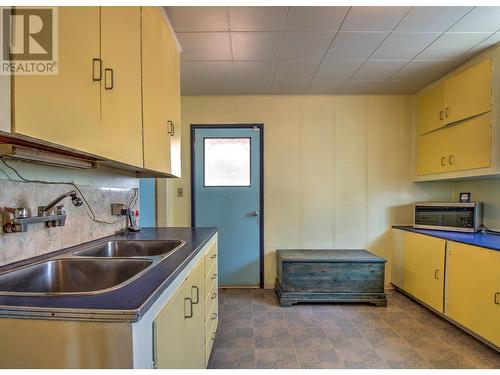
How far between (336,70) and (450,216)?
6.37 ft

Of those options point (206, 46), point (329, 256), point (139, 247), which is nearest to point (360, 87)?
point (206, 46)

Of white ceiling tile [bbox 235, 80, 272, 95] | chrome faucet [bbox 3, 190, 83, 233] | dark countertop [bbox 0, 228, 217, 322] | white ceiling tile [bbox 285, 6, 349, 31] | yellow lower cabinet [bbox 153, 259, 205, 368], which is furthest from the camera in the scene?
white ceiling tile [bbox 235, 80, 272, 95]

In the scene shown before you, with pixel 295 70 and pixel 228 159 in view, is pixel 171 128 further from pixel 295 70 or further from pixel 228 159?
pixel 295 70

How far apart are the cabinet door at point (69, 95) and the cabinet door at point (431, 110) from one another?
3157 mm

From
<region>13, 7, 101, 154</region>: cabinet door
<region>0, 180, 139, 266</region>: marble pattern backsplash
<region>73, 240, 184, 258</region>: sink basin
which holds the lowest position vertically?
<region>73, 240, 184, 258</region>: sink basin

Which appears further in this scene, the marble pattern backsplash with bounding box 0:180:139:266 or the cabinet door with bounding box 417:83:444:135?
the cabinet door with bounding box 417:83:444:135

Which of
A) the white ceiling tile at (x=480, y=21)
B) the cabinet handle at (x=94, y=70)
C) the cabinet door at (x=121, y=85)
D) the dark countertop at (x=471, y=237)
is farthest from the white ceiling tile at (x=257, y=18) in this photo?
the dark countertop at (x=471, y=237)

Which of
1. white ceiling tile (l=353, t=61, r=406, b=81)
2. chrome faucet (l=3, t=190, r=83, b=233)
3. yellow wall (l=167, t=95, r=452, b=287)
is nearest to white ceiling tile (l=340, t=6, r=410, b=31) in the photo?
white ceiling tile (l=353, t=61, r=406, b=81)

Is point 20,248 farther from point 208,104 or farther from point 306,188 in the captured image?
point 306,188

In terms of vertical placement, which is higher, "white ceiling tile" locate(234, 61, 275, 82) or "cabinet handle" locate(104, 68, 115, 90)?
"white ceiling tile" locate(234, 61, 275, 82)

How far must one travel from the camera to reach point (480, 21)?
186 centimetres

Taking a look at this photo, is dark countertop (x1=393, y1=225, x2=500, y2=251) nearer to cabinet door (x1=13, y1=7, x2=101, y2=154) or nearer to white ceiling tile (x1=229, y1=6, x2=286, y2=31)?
white ceiling tile (x1=229, y1=6, x2=286, y2=31)

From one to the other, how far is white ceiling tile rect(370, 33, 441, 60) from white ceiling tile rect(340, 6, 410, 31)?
0.18 meters

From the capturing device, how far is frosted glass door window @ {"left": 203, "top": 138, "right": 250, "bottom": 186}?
329 cm
